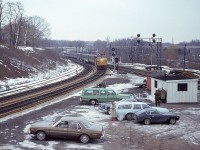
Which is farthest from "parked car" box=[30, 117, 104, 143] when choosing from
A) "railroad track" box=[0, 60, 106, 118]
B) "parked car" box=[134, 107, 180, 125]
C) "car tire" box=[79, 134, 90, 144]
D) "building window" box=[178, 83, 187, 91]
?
"building window" box=[178, 83, 187, 91]

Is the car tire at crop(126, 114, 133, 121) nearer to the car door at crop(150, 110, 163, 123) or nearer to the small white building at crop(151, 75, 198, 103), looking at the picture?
the car door at crop(150, 110, 163, 123)

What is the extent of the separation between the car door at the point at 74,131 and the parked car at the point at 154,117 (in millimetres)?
5940

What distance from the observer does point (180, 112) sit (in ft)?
94.6

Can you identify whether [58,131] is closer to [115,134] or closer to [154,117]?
[115,134]

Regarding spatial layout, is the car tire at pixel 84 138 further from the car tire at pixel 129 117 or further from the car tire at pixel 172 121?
the car tire at pixel 172 121

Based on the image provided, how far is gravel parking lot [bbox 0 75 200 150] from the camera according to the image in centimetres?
1872

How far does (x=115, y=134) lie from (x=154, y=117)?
12.9ft

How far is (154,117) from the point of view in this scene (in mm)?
24047

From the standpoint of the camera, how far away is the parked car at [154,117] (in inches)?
945

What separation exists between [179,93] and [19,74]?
29341mm

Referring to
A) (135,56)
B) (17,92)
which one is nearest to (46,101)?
(17,92)

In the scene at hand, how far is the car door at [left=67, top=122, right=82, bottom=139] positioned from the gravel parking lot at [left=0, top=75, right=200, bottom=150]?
364 mm

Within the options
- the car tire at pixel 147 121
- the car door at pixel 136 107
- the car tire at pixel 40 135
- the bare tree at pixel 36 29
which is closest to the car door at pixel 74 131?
the car tire at pixel 40 135

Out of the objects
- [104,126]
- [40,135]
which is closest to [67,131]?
[40,135]
